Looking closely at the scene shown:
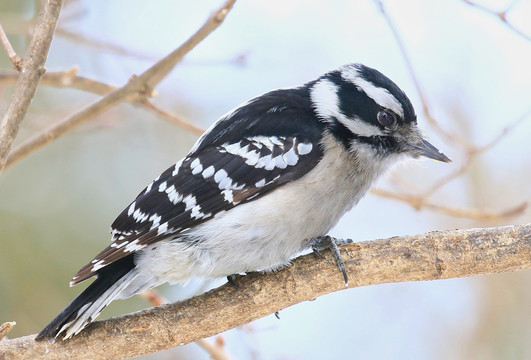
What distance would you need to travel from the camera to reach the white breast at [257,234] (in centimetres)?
305

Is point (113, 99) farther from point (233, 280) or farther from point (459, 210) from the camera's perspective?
point (459, 210)

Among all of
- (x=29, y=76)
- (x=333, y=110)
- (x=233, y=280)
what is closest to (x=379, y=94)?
(x=333, y=110)

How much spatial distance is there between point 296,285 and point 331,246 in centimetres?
25

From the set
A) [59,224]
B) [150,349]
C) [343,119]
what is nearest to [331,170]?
[343,119]

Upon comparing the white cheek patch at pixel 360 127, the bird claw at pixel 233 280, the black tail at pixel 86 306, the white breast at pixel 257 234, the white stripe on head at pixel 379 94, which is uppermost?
the white stripe on head at pixel 379 94

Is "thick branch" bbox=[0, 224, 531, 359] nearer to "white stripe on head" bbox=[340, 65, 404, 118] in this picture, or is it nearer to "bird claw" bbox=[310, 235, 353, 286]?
"bird claw" bbox=[310, 235, 353, 286]

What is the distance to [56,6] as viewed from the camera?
2.66 meters

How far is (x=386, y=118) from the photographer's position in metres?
3.37

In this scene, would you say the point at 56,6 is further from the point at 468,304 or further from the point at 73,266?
the point at 468,304

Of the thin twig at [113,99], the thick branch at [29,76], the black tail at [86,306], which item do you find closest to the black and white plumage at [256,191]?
the black tail at [86,306]

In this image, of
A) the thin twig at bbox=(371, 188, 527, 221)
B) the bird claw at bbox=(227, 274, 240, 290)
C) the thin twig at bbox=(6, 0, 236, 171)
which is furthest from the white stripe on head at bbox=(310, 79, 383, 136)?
the bird claw at bbox=(227, 274, 240, 290)

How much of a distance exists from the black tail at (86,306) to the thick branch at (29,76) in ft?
2.23

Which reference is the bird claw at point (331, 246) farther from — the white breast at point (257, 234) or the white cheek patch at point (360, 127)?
the white cheek patch at point (360, 127)

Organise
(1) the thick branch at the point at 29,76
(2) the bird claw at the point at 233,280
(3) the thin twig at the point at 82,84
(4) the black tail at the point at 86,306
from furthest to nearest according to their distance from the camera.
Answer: (3) the thin twig at the point at 82,84
(2) the bird claw at the point at 233,280
(4) the black tail at the point at 86,306
(1) the thick branch at the point at 29,76
